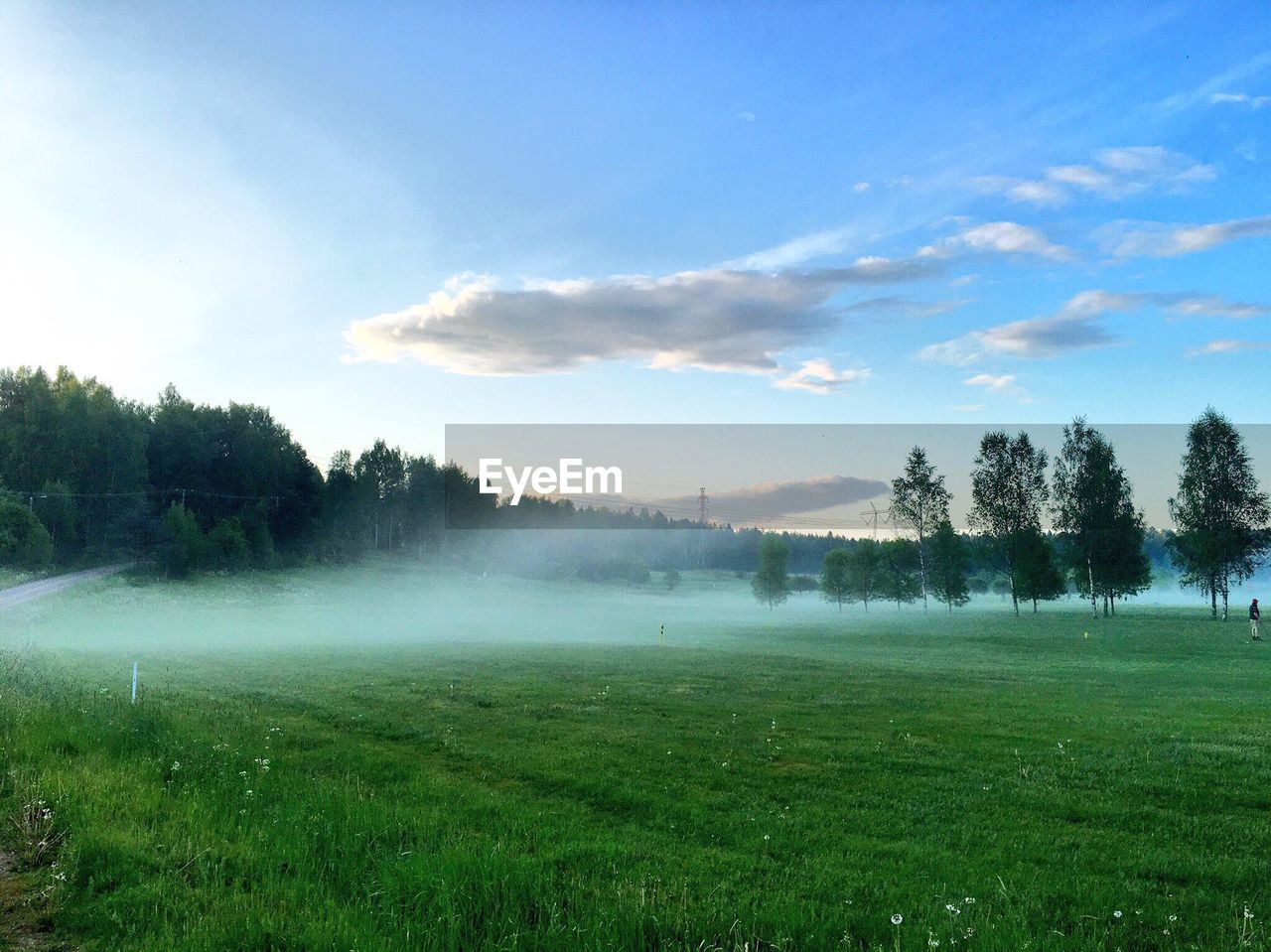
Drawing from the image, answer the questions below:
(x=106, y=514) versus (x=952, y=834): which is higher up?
(x=106, y=514)

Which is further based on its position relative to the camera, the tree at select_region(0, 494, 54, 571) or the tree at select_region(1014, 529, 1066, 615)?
the tree at select_region(1014, 529, 1066, 615)

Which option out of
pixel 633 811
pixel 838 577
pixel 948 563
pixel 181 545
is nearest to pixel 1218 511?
pixel 948 563

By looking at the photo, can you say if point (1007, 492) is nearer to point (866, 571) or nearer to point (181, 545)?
point (866, 571)

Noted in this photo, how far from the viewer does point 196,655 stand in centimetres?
3919

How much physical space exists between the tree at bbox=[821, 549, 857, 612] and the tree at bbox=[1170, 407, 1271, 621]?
4663 centimetres

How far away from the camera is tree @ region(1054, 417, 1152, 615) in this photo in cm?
7856

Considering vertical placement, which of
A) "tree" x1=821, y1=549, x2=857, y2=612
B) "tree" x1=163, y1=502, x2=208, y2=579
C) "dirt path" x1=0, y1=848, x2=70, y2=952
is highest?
"tree" x1=163, y1=502, x2=208, y2=579

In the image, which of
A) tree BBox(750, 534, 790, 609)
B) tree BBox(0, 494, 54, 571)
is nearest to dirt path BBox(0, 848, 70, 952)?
tree BBox(0, 494, 54, 571)

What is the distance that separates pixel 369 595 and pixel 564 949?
346 ft

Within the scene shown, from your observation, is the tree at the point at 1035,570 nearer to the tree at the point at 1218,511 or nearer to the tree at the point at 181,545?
the tree at the point at 1218,511

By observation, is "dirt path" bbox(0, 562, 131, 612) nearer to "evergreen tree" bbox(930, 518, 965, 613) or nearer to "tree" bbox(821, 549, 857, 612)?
"evergreen tree" bbox(930, 518, 965, 613)

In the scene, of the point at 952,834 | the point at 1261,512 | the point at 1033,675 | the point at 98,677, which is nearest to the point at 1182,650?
the point at 1033,675

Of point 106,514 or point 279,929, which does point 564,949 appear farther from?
point 106,514

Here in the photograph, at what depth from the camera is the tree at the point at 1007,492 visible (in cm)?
8512
